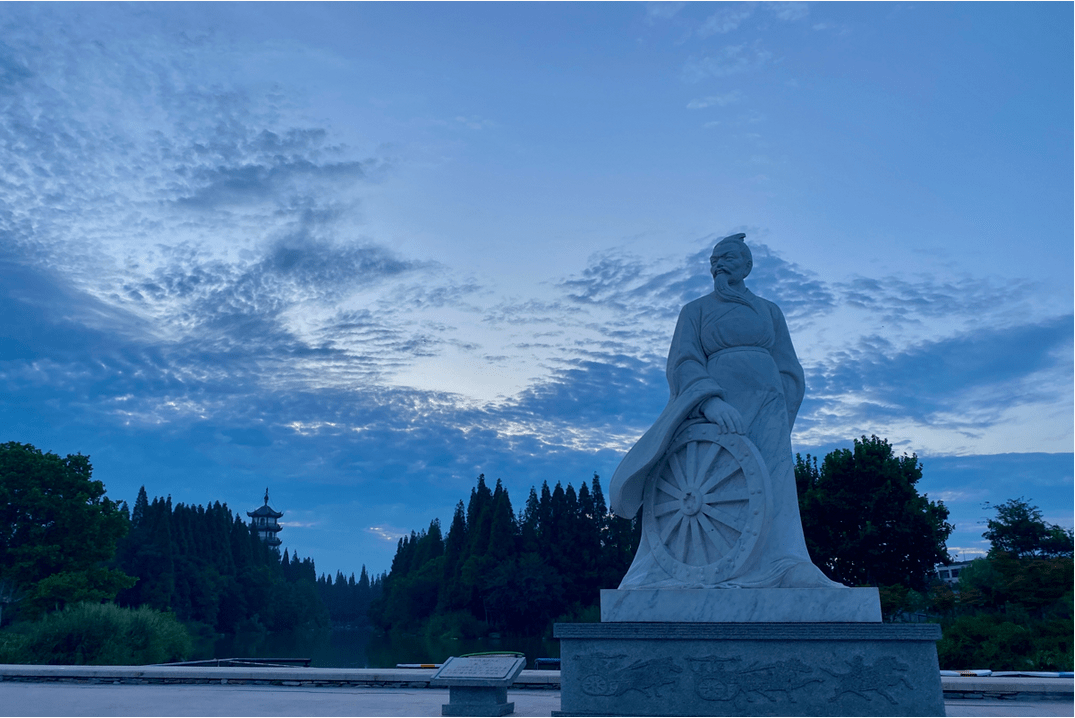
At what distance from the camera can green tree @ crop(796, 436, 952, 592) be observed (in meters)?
26.6

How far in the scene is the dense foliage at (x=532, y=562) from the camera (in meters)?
43.0

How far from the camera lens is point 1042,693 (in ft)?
32.5

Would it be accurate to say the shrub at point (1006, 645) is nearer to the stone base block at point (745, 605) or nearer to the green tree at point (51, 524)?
the stone base block at point (745, 605)

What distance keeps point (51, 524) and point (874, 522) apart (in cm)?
2861

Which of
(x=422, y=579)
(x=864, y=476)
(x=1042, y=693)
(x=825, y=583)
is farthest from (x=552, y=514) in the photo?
(x=825, y=583)

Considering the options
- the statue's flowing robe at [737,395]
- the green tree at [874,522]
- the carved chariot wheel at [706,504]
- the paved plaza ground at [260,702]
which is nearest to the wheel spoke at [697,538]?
the carved chariot wheel at [706,504]

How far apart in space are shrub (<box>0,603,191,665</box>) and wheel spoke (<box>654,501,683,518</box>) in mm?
14486

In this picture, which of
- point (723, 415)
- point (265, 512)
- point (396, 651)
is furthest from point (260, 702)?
point (265, 512)

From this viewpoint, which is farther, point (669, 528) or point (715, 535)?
point (669, 528)

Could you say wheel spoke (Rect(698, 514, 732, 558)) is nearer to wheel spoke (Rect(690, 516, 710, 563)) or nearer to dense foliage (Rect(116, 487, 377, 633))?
wheel spoke (Rect(690, 516, 710, 563))

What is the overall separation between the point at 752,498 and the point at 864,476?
22631 millimetres

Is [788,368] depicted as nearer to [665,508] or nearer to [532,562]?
[665,508]

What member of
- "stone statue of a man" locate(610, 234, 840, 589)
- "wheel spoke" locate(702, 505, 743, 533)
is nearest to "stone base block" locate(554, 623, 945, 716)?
"stone statue of a man" locate(610, 234, 840, 589)

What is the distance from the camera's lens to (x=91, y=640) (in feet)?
55.9
